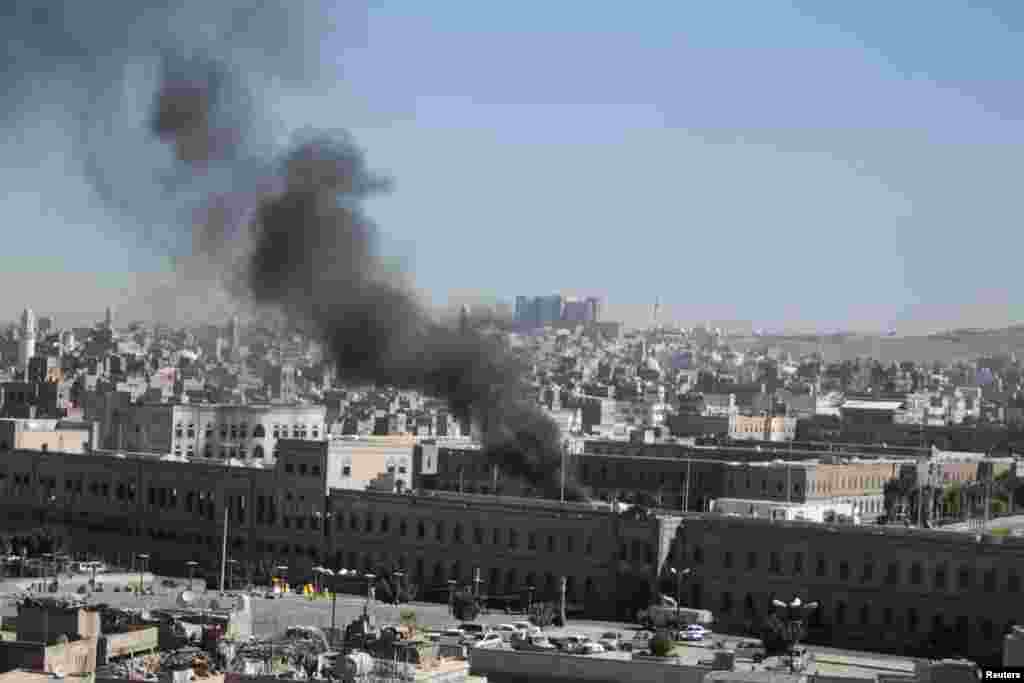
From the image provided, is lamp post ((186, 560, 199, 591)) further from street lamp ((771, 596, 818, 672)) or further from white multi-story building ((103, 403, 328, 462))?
white multi-story building ((103, 403, 328, 462))

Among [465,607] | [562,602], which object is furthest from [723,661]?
[562,602]

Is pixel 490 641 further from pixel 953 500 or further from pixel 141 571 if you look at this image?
pixel 953 500

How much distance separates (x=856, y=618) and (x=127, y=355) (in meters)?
121

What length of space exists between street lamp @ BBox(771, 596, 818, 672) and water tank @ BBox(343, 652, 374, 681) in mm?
20473

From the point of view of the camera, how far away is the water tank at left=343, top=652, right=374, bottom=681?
38.8 meters

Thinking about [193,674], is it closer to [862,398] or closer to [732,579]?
[732,579]

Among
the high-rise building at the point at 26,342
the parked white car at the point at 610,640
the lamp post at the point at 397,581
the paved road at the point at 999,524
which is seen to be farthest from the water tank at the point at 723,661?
the high-rise building at the point at 26,342

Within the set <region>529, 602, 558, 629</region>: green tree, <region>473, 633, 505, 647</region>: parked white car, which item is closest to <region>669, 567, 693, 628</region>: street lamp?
<region>529, 602, 558, 629</region>: green tree

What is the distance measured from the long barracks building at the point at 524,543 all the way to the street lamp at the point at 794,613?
936 millimetres

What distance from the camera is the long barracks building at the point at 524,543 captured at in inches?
2518

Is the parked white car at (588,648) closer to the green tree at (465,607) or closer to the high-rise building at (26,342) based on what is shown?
the green tree at (465,607)

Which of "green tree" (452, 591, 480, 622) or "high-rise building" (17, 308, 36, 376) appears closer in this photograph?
"green tree" (452, 591, 480, 622)

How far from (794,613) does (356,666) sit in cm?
2692

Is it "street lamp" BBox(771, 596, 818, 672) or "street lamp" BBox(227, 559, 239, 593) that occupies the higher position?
"street lamp" BBox(771, 596, 818, 672)
